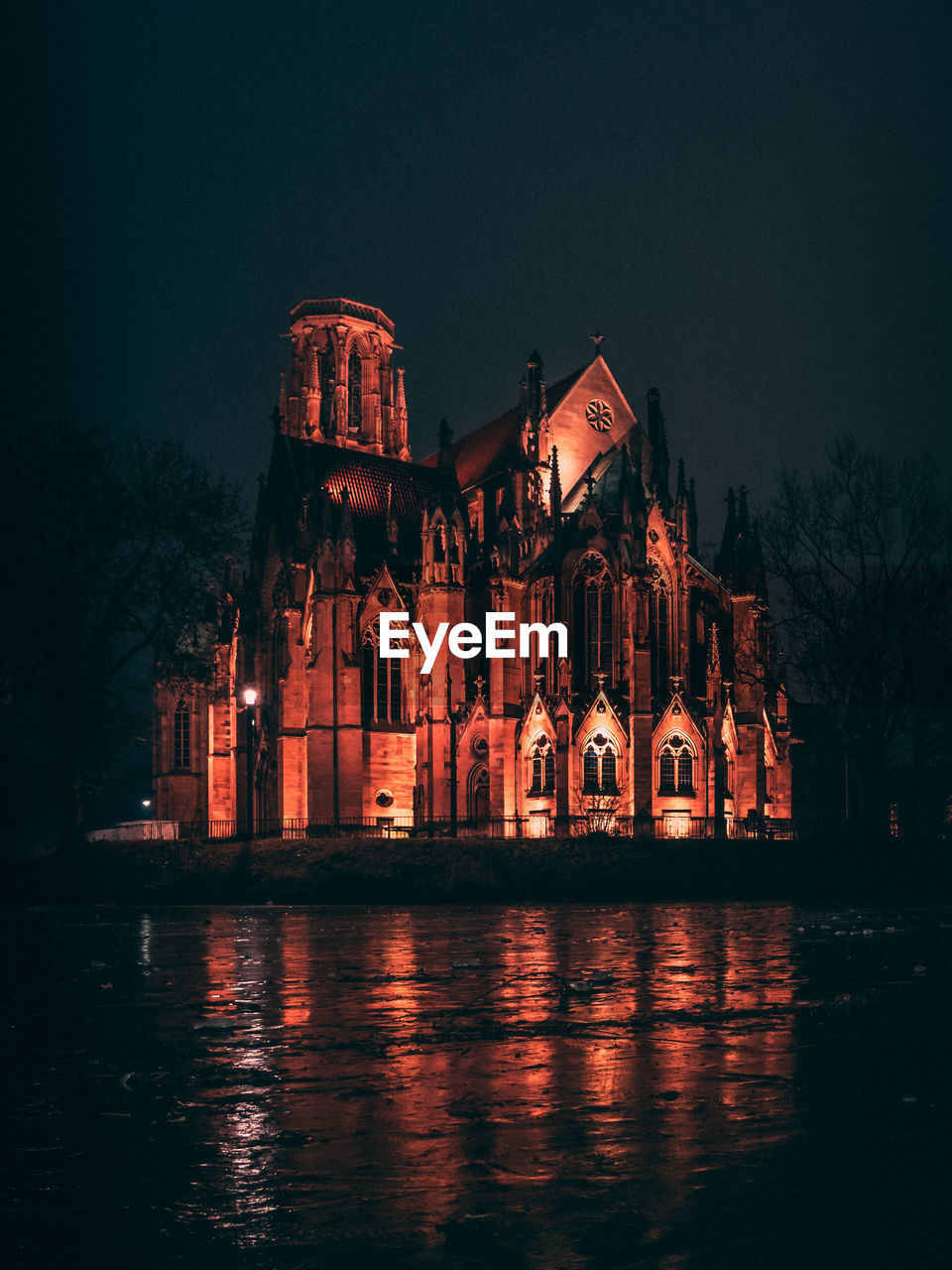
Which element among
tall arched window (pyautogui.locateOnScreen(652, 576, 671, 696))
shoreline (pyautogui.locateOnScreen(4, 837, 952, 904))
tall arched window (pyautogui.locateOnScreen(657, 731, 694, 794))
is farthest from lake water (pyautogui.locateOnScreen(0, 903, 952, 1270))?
tall arched window (pyautogui.locateOnScreen(652, 576, 671, 696))

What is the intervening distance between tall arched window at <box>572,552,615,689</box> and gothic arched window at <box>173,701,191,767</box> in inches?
962

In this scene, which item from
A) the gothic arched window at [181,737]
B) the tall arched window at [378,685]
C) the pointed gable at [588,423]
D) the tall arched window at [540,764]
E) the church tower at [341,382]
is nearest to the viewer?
the tall arched window at [540,764]

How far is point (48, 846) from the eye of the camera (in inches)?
2100

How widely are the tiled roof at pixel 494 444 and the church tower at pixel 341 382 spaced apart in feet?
20.0

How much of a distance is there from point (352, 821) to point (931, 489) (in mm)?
27735

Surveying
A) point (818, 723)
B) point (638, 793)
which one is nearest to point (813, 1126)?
point (818, 723)

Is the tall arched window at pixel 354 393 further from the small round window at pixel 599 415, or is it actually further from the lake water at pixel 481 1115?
the lake water at pixel 481 1115

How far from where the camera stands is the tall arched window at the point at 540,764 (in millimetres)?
60812

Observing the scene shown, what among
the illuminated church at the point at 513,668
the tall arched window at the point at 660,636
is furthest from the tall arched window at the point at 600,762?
the tall arched window at the point at 660,636

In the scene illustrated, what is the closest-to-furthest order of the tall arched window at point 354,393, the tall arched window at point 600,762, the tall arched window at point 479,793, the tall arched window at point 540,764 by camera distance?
the tall arched window at point 600,762 < the tall arched window at point 540,764 < the tall arched window at point 479,793 < the tall arched window at point 354,393

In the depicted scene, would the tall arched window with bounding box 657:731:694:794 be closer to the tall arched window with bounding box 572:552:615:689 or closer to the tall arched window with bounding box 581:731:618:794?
the tall arched window with bounding box 581:731:618:794

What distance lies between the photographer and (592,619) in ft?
202

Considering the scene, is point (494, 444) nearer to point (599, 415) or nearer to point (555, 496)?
point (599, 415)

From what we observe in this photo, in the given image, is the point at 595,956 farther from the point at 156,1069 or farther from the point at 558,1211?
the point at 558,1211
